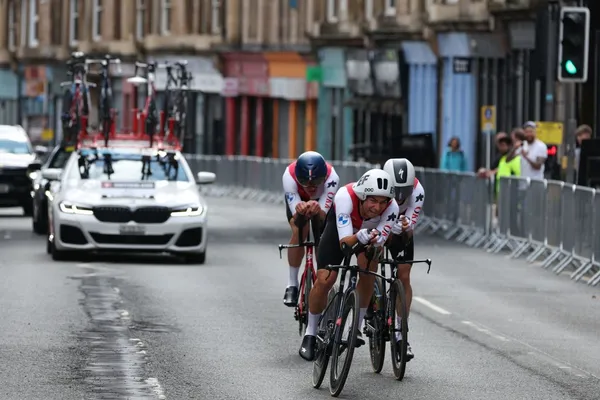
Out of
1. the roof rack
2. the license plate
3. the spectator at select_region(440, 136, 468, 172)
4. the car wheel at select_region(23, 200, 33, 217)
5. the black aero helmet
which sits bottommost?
the car wheel at select_region(23, 200, 33, 217)

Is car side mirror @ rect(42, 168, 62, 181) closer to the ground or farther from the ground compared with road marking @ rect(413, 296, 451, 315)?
farther from the ground

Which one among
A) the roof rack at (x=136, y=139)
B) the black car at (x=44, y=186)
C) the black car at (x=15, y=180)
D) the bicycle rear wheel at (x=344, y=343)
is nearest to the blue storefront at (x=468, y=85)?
the black car at (x=15, y=180)

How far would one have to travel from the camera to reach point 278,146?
59906 mm

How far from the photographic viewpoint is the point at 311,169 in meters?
14.2

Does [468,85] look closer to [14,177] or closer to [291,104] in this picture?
[291,104]

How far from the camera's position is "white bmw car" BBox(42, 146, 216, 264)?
2292cm

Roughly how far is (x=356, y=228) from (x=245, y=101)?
1990 inches

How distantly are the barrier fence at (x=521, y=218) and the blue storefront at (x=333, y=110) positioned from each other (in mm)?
21012

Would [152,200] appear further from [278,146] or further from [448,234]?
[278,146]

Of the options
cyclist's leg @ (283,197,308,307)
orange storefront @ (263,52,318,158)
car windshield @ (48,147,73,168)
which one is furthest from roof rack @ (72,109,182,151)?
orange storefront @ (263,52,318,158)

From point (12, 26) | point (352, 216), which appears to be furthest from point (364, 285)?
point (12, 26)

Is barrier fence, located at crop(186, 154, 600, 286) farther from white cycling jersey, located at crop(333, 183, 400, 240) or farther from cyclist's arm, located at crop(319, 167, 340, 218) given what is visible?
white cycling jersey, located at crop(333, 183, 400, 240)

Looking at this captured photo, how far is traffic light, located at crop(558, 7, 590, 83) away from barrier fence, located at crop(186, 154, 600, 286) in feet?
4.43

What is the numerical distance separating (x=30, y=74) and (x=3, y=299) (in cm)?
6253
